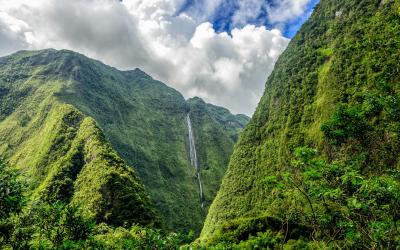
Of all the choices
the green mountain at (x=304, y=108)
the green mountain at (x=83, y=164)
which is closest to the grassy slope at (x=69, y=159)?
the green mountain at (x=83, y=164)

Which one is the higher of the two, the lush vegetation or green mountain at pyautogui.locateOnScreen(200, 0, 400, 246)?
green mountain at pyautogui.locateOnScreen(200, 0, 400, 246)

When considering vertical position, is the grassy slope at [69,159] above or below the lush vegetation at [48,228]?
above

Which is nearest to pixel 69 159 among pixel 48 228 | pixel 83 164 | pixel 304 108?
pixel 83 164

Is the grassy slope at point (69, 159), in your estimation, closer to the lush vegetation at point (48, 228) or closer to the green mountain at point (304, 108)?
the green mountain at point (304, 108)

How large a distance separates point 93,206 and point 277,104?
8602 cm

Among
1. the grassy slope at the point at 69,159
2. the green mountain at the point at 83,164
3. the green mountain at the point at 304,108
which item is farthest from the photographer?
the green mountain at the point at 83,164

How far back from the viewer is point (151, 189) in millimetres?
172625

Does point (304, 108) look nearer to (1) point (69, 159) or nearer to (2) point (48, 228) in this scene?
(1) point (69, 159)

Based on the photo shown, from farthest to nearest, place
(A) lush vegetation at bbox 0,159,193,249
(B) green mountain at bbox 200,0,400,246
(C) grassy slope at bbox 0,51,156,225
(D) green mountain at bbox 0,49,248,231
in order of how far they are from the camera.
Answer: (D) green mountain at bbox 0,49,248,231 < (C) grassy slope at bbox 0,51,156,225 < (B) green mountain at bbox 200,0,400,246 < (A) lush vegetation at bbox 0,159,193,249

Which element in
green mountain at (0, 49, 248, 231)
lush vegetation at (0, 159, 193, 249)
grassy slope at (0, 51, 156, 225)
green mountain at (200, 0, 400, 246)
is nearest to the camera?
lush vegetation at (0, 159, 193, 249)

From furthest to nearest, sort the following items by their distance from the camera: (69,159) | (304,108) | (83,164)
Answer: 1. (304,108)
2. (69,159)
3. (83,164)

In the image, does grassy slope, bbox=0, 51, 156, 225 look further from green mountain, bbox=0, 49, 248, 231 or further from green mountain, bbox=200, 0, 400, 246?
green mountain, bbox=200, 0, 400, 246

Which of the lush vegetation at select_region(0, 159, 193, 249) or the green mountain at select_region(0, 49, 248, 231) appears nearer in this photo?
the lush vegetation at select_region(0, 159, 193, 249)

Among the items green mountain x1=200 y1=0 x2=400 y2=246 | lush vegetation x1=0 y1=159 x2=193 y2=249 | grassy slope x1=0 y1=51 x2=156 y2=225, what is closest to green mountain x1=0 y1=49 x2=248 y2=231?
grassy slope x1=0 y1=51 x2=156 y2=225
